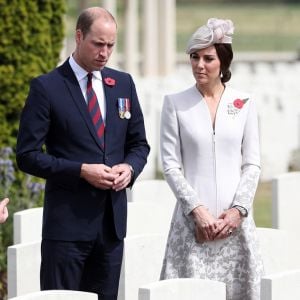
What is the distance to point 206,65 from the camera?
250 inches

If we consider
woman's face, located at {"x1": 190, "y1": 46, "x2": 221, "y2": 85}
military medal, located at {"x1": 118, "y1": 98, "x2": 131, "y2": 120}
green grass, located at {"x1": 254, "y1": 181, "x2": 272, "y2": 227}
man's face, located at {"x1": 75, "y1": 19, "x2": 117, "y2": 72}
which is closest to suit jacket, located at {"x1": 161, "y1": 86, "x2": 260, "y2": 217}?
woman's face, located at {"x1": 190, "y1": 46, "x2": 221, "y2": 85}

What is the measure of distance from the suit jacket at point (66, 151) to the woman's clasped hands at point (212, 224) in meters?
0.40

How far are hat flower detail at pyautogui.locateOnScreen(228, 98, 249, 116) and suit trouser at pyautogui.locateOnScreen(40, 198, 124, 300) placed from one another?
0.80m

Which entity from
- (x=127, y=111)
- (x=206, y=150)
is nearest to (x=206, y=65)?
(x=206, y=150)

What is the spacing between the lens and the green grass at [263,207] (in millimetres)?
13046

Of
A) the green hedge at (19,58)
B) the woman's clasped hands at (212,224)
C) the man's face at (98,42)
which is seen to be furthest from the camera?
the green hedge at (19,58)

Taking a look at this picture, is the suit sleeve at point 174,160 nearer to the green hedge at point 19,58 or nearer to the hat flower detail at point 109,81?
the hat flower detail at point 109,81

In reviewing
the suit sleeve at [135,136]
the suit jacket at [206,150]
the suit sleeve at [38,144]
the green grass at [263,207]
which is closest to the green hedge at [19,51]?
the green grass at [263,207]

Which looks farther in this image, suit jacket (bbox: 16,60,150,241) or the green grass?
the green grass

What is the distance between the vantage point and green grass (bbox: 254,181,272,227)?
42.8 feet

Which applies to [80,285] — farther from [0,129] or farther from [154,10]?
[154,10]

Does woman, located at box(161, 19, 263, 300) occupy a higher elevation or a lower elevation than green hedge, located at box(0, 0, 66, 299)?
lower

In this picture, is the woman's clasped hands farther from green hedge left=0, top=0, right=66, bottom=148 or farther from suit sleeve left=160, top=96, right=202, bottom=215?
green hedge left=0, top=0, right=66, bottom=148

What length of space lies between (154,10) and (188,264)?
18.0m
